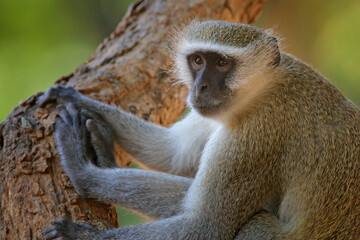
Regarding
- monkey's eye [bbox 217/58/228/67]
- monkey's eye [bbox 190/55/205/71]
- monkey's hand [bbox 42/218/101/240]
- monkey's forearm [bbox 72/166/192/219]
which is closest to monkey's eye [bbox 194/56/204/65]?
monkey's eye [bbox 190/55/205/71]

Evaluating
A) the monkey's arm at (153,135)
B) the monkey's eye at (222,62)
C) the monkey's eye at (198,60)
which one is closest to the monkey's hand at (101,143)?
the monkey's arm at (153,135)

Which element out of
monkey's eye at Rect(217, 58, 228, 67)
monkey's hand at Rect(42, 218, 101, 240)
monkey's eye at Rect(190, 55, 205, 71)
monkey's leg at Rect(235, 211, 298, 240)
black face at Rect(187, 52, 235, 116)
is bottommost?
monkey's leg at Rect(235, 211, 298, 240)

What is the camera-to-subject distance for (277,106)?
397 cm

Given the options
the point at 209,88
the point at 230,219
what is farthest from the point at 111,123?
the point at 230,219

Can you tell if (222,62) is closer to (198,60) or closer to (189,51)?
(198,60)

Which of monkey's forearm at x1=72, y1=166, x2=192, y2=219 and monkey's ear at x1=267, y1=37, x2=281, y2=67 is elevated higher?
monkey's ear at x1=267, y1=37, x2=281, y2=67

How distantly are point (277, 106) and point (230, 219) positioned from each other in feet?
3.36

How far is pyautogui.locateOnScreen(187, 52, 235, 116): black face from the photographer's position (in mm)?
3887

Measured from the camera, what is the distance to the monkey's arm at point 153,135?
4730mm

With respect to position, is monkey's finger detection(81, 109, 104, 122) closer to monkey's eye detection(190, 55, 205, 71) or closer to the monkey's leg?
monkey's eye detection(190, 55, 205, 71)

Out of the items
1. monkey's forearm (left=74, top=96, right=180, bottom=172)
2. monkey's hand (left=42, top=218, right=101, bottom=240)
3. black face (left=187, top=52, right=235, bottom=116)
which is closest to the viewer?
monkey's hand (left=42, top=218, right=101, bottom=240)

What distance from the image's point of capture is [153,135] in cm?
504

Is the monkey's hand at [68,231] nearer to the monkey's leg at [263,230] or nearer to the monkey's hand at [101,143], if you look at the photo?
the monkey's hand at [101,143]

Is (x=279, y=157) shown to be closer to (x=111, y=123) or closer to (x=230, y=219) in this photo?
(x=230, y=219)
